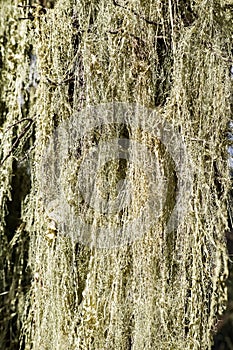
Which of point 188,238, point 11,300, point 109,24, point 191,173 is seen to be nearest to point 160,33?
point 109,24

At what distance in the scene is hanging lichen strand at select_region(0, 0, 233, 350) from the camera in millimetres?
1177

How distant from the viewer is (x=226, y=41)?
4.20 ft

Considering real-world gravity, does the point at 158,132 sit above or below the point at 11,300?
above

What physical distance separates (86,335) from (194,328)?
24 cm

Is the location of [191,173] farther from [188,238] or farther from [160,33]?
[160,33]

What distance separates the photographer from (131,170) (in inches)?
47.9

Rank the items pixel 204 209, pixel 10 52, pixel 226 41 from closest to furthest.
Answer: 1. pixel 204 209
2. pixel 226 41
3. pixel 10 52

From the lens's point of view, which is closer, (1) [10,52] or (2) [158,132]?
(2) [158,132]

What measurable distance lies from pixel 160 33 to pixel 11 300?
1065 mm

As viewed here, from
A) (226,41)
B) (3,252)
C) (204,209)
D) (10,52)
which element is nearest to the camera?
(204,209)

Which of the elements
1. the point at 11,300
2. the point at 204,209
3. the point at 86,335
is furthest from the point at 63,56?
the point at 11,300

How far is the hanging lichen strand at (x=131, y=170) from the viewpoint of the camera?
3.86 feet

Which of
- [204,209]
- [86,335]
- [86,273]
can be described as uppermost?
[204,209]

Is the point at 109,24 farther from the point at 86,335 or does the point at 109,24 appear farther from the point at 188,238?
the point at 86,335
